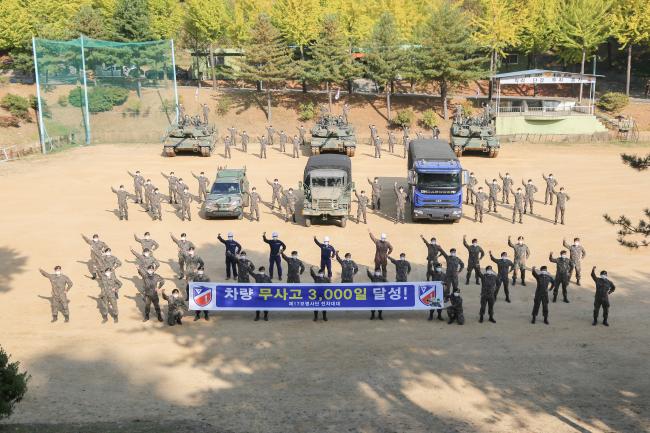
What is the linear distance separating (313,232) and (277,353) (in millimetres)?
11645

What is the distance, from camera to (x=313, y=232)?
91.5ft

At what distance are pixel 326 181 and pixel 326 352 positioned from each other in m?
12.7

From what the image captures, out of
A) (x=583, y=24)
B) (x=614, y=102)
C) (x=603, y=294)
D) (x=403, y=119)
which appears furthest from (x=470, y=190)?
(x=583, y=24)

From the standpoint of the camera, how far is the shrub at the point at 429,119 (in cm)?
5325

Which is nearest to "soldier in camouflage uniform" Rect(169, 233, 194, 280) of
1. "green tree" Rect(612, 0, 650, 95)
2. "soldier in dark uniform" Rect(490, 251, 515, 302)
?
"soldier in dark uniform" Rect(490, 251, 515, 302)

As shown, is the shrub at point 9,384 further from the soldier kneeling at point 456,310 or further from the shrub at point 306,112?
the shrub at point 306,112

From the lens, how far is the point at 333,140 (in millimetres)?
41062

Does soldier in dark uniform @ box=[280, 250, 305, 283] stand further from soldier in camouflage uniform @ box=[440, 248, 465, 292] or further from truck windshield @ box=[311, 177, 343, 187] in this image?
truck windshield @ box=[311, 177, 343, 187]

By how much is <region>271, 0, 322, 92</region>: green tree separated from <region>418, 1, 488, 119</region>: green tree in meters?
10.8

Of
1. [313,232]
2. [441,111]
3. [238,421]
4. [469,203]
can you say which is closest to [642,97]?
[441,111]

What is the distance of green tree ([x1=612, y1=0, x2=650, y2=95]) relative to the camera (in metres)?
56.4

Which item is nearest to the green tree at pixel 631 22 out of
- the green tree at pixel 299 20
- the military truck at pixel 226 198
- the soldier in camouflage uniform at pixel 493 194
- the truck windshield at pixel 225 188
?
the green tree at pixel 299 20

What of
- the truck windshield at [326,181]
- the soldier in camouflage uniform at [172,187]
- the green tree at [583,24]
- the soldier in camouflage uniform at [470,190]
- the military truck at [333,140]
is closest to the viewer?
the truck windshield at [326,181]

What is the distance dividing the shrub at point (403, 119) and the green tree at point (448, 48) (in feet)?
10.5
